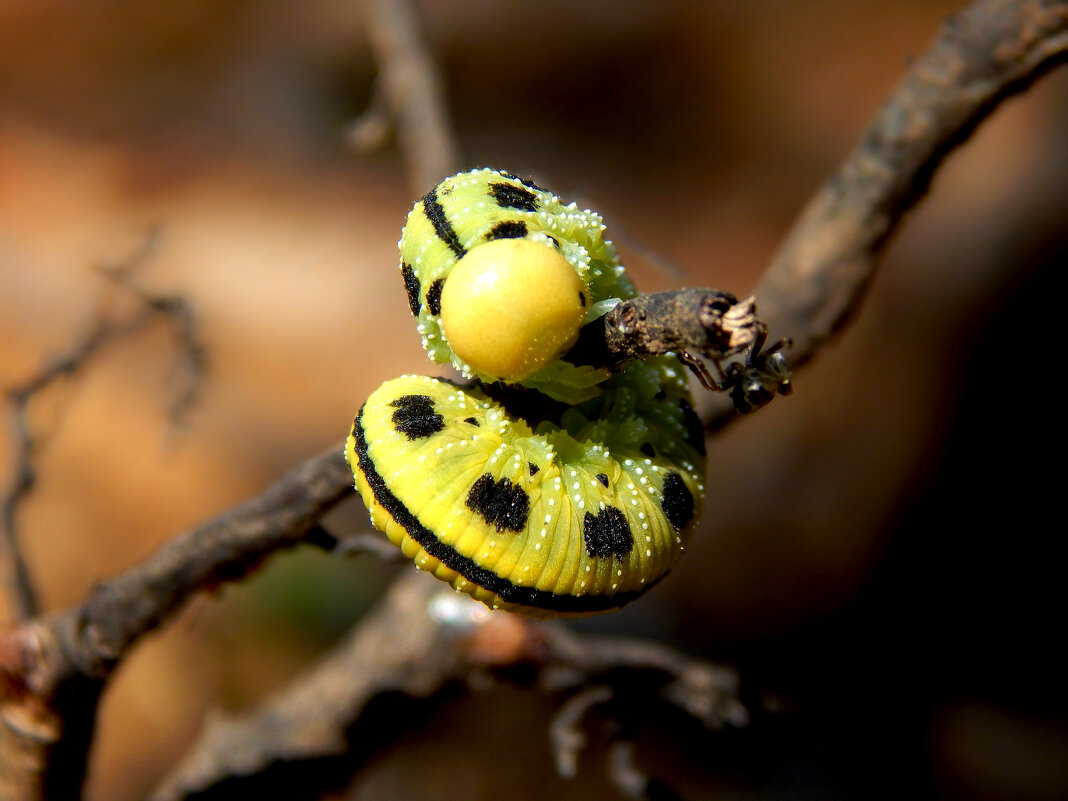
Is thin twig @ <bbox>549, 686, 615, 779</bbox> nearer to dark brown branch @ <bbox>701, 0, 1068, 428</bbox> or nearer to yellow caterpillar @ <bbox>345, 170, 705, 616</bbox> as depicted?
dark brown branch @ <bbox>701, 0, 1068, 428</bbox>

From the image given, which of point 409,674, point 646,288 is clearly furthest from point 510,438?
point 646,288

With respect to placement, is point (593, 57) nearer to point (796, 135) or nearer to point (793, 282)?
point (796, 135)

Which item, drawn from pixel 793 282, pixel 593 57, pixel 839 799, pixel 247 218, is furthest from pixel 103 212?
pixel 839 799

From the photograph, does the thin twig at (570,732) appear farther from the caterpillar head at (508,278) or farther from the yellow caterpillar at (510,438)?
the caterpillar head at (508,278)

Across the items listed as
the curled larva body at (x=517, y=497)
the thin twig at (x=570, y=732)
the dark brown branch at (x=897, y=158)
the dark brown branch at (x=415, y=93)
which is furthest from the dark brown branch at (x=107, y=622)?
the dark brown branch at (x=415, y=93)

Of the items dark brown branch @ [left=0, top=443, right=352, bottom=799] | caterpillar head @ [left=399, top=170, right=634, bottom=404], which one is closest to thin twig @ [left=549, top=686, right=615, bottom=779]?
dark brown branch @ [left=0, top=443, right=352, bottom=799]
